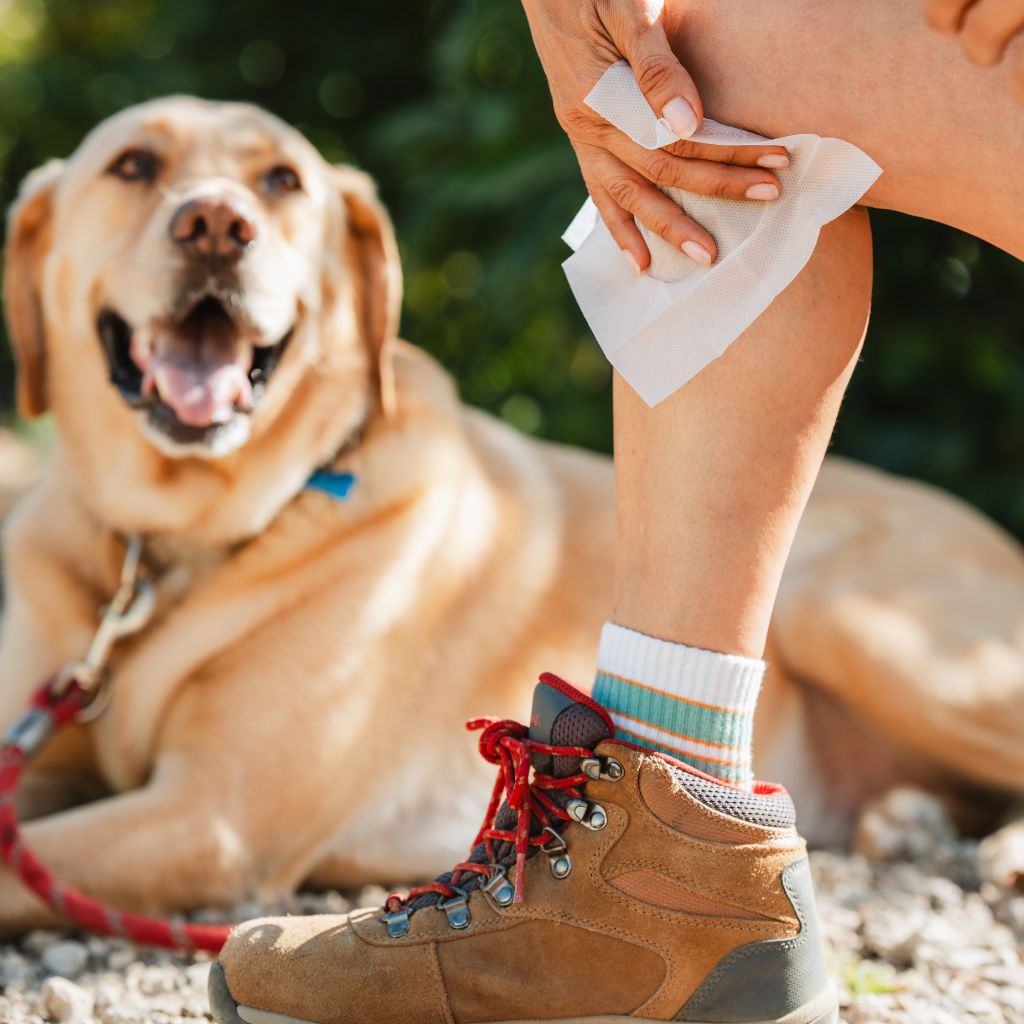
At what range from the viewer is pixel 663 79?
4.44 feet

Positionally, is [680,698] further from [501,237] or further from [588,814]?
[501,237]

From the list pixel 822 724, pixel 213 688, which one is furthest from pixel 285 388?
pixel 822 724

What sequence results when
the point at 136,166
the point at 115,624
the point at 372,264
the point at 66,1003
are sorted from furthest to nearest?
the point at 372,264, the point at 136,166, the point at 115,624, the point at 66,1003

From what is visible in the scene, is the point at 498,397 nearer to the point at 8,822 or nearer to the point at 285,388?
the point at 285,388

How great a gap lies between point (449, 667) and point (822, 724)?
1.04 metres

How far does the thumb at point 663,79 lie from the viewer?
1.34 metres

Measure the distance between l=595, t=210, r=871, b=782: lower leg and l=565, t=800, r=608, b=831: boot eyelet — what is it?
0.10 m

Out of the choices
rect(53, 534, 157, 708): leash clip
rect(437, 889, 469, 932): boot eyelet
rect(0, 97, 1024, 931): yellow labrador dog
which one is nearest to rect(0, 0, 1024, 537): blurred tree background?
rect(0, 97, 1024, 931): yellow labrador dog

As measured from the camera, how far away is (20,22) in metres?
11.4

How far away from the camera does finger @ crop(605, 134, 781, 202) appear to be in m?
1.37

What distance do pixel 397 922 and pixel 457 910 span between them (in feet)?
0.24

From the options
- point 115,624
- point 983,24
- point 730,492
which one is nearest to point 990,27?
point 983,24

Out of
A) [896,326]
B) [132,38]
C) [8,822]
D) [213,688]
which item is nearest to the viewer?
[8,822]

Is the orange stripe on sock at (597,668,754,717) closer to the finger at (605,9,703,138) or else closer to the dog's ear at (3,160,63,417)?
the finger at (605,9,703,138)
